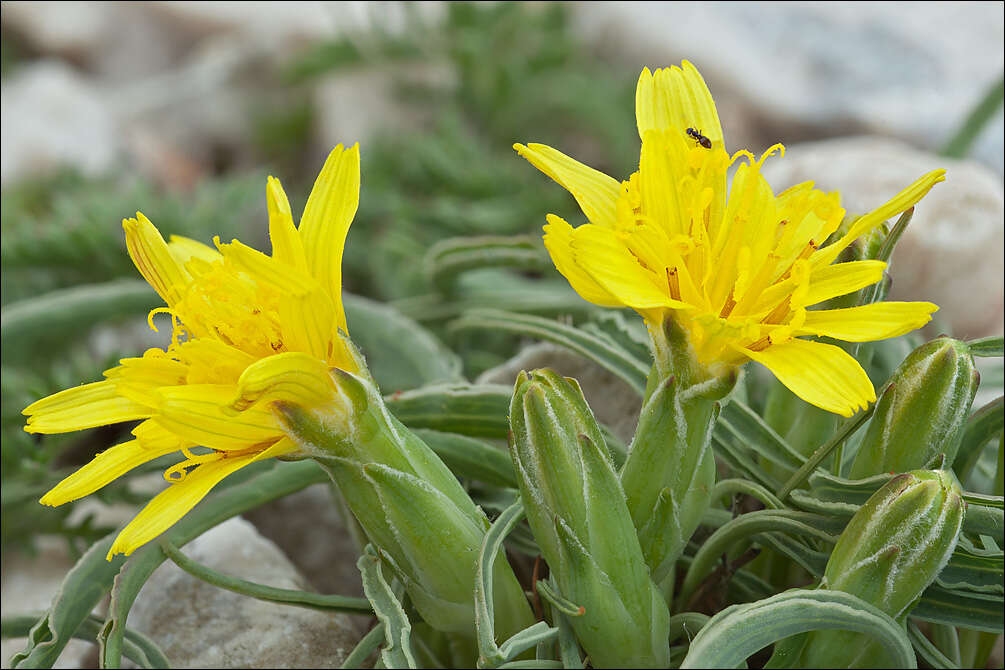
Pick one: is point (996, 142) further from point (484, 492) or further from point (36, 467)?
point (36, 467)

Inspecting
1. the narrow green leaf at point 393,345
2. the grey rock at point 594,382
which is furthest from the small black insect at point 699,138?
the narrow green leaf at point 393,345

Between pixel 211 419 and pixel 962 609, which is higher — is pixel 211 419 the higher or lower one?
the higher one

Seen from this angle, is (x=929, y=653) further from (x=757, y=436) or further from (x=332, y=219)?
(x=332, y=219)

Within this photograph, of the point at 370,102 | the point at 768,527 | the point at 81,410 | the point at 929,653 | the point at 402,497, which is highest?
the point at 370,102

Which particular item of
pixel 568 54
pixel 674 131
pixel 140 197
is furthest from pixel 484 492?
pixel 568 54

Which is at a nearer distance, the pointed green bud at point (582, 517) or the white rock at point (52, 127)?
the pointed green bud at point (582, 517)

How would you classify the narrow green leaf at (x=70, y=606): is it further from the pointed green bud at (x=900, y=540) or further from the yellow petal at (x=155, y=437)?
the pointed green bud at (x=900, y=540)

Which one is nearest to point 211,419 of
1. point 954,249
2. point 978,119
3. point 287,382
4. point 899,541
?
point 287,382
